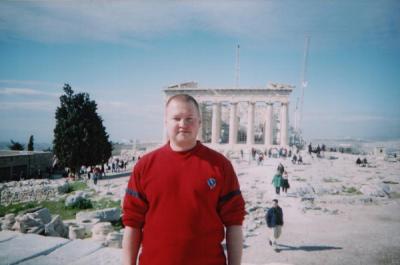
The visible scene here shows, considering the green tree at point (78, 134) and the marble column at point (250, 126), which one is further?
the marble column at point (250, 126)

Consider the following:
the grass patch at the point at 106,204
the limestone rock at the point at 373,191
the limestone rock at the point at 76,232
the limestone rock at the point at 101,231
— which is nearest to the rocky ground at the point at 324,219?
the limestone rock at the point at 373,191

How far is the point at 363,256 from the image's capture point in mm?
8797

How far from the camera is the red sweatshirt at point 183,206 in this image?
7.75ft

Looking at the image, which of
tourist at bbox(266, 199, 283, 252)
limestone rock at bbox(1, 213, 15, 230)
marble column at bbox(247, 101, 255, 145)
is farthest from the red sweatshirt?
marble column at bbox(247, 101, 255, 145)

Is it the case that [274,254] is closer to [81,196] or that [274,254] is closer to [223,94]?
[81,196]

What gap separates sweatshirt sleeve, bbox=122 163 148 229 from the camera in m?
2.48

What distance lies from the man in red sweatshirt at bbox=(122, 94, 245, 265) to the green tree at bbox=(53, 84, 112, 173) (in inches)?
1153

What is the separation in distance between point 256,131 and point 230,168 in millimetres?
60932

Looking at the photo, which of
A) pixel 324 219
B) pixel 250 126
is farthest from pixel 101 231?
pixel 250 126

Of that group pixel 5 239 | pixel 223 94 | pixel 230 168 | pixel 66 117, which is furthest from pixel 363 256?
pixel 223 94

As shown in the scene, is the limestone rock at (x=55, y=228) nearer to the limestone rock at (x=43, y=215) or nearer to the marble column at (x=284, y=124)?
the limestone rock at (x=43, y=215)

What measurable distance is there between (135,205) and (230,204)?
767 mm

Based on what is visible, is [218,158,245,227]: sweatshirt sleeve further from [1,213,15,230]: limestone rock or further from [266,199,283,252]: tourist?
[1,213,15,230]: limestone rock

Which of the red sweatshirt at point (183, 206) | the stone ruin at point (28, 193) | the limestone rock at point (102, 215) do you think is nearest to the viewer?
the red sweatshirt at point (183, 206)
